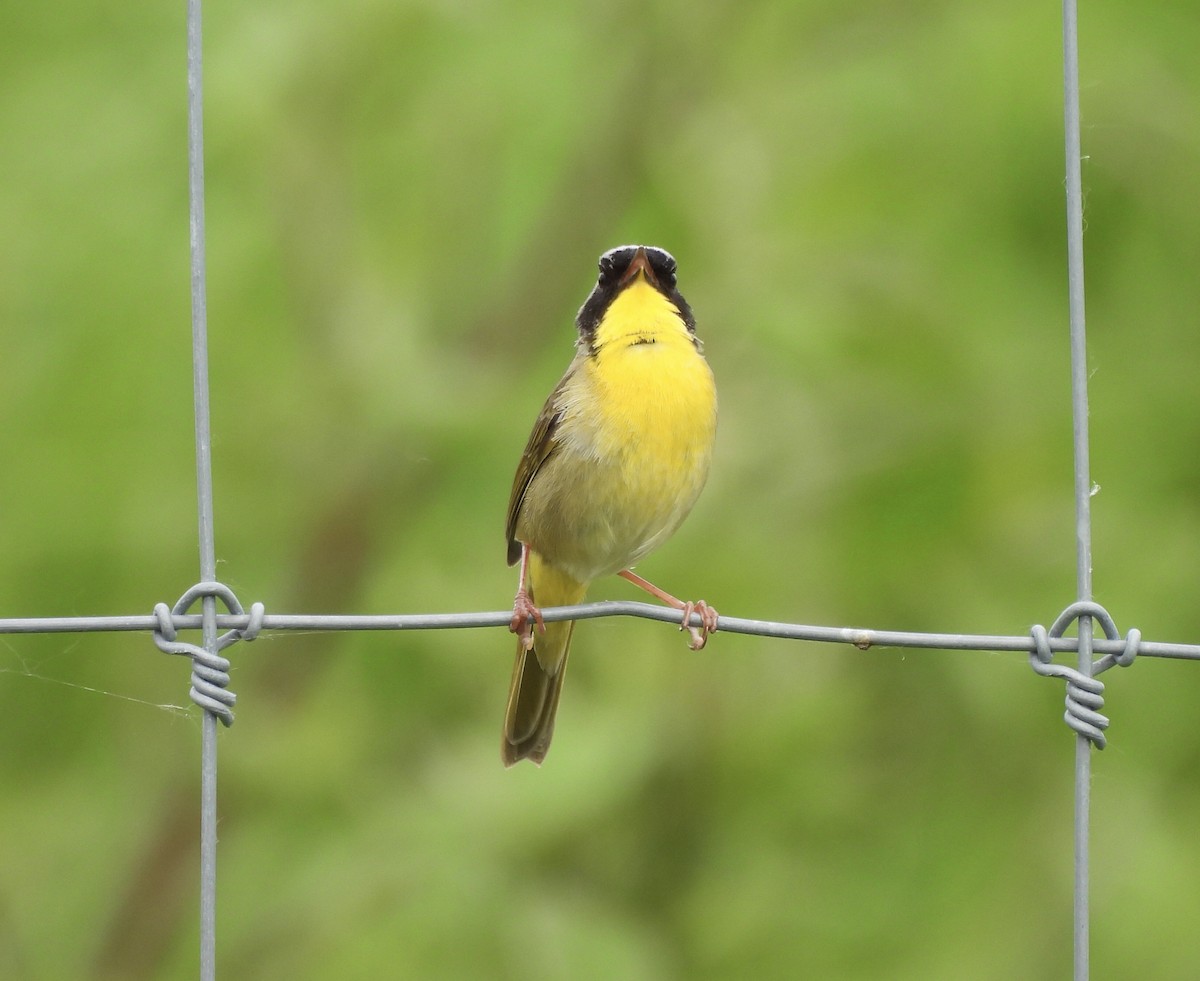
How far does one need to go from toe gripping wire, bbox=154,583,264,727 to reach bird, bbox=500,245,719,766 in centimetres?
134

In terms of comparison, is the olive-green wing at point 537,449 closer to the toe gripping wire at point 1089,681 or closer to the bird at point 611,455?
the bird at point 611,455

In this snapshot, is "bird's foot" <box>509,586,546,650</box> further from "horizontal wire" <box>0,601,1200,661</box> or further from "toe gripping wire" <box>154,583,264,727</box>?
"toe gripping wire" <box>154,583,264,727</box>

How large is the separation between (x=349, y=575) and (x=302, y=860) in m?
0.71

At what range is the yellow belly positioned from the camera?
393 cm

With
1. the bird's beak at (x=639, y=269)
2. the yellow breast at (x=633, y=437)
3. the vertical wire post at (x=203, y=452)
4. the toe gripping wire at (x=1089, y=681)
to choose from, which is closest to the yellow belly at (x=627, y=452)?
the yellow breast at (x=633, y=437)

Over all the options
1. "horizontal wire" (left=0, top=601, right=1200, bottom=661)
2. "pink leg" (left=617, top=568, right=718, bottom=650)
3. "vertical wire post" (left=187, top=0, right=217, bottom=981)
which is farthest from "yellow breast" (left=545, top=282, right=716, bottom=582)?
"vertical wire post" (left=187, top=0, right=217, bottom=981)

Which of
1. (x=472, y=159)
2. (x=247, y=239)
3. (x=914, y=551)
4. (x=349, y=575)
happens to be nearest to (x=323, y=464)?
(x=349, y=575)

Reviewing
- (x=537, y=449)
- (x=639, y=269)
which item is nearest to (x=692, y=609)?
(x=537, y=449)

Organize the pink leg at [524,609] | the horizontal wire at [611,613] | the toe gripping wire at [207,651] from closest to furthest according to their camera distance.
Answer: the toe gripping wire at [207,651], the horizontal wire at [611,613], the pink leg at [524,609]

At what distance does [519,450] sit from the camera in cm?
419

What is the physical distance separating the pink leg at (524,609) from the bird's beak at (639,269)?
729mm

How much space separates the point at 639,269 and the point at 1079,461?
6.09ft

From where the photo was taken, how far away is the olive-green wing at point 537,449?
4070 millimetres

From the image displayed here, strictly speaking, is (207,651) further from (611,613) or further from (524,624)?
(524,624)
